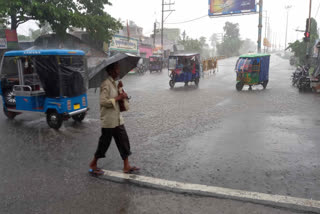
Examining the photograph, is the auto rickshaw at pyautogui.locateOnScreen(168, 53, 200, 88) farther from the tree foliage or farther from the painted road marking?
the painted road marking

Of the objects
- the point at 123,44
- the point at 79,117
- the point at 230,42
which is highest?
the point at 230,42

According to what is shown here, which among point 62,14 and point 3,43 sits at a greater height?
point 62,14

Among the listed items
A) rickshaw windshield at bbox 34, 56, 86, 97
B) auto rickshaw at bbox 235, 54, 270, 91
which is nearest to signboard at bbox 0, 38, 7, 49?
rickshaw windshield at bbox 34, 56, 86, 97

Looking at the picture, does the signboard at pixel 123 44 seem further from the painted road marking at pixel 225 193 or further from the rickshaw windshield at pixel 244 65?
the painted road marking at pixel 225 193

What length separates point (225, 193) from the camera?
354cm

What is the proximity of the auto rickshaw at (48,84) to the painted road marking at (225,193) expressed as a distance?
3.41m

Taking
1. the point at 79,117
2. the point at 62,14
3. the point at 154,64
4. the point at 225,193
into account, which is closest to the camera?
the point at 225,193

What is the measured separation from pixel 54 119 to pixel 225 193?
498 centimetres

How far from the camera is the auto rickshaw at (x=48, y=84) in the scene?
6.82 metres

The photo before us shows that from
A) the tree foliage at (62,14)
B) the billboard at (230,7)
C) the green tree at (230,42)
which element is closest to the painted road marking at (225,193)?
the tree foliage at (62,14)

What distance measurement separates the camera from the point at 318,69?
14.3m

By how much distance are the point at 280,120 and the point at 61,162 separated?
591 centimetres

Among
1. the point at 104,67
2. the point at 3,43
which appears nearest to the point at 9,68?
the point at 104,67

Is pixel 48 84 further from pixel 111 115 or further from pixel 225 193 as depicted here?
pixel 225 193
